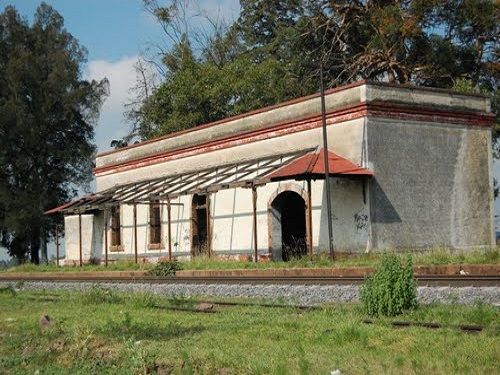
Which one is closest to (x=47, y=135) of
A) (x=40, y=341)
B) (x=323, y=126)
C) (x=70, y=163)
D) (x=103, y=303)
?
(x=70, y=163)

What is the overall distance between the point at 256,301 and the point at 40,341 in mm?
6048

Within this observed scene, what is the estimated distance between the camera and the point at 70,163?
53312 millimetres

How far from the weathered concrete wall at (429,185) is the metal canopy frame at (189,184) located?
3.07m

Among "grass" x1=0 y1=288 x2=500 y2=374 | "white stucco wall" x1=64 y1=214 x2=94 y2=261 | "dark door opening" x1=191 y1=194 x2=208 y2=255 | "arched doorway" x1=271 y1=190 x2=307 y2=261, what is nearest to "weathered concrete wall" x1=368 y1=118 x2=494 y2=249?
"arched doorway" x1=271 y1=190 x2=307 y2=261

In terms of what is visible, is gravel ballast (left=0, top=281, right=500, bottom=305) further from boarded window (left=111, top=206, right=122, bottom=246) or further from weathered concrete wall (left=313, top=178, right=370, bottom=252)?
boarded window (left=111, top=206, right=122, bottom=246)

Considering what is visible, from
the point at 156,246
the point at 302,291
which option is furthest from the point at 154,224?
the point at 302,291

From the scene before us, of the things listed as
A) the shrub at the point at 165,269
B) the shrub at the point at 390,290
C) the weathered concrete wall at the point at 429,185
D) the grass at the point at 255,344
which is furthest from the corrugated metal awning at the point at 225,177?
the shrub at the point at 390,290

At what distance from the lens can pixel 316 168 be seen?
23.1 meters

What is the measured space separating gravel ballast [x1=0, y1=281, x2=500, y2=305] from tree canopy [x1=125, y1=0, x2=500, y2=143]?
18282 mm

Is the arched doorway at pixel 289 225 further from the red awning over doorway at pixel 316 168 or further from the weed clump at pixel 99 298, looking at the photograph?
the weed clump at pixel 99 298

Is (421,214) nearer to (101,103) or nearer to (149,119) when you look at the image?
(149,119)

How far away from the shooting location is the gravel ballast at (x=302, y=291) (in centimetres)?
1286

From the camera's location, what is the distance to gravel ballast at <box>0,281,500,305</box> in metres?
12.9

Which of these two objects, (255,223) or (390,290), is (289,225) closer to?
(255,223)
